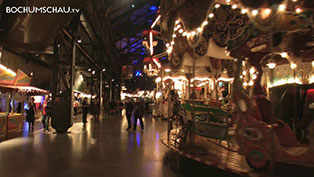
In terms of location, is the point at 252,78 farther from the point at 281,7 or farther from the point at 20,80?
the point at 20,80

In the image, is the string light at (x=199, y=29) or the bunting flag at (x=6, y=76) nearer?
the string light at (x=199, y=29)

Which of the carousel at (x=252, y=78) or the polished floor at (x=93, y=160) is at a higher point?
the carousel at (x=252, y=78)

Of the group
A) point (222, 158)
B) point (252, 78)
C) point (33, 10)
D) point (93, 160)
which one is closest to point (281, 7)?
point (252, 78)

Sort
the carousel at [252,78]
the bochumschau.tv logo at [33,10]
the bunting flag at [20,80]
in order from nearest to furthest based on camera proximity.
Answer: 1. the carousel at [252,78]
2. the bochumschau.tv logo at [33,10]
3. the bunting flag at [20,80]

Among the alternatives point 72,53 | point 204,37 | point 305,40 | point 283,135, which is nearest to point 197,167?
point 283,135

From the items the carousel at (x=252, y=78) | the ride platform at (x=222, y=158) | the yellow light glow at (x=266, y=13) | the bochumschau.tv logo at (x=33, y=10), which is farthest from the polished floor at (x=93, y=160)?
the bochumschau.tv logo at (x=33, y=10)

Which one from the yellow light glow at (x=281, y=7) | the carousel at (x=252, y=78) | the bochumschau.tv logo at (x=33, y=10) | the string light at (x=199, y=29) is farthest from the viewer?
the bochumschau.tv logo at (x=33, y=10)

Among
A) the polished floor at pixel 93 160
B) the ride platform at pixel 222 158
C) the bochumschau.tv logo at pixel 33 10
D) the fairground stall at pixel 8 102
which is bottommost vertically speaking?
the polished floor at pixel 93 160

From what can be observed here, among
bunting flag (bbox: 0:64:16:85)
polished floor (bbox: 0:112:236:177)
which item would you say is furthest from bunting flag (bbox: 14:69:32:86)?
polished floor (bbox: 0:112:236:177)

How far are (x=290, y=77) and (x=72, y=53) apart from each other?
32.1ft

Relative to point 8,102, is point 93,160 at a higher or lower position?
lower

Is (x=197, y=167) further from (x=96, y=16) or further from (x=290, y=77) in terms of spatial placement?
(x=96, y=16)

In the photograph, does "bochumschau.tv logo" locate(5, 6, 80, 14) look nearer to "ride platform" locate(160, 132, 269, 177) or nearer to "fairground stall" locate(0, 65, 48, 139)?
"fairground stall" locate(0, 65, 48, 139)

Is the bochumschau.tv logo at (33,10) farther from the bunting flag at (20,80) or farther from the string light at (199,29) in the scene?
the string light at (199,29)
